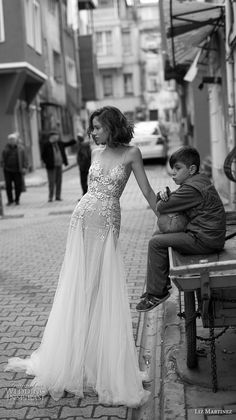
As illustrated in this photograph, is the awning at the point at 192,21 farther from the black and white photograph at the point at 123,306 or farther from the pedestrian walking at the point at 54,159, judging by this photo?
the pedestrian walking at the point at 54,159

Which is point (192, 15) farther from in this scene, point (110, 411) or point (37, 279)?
point (110, 411)

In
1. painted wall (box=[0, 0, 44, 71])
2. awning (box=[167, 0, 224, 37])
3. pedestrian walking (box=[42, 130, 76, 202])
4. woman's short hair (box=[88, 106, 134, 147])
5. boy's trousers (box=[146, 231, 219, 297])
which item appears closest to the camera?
woman's short hair (box=[88, 106, 134, 147])

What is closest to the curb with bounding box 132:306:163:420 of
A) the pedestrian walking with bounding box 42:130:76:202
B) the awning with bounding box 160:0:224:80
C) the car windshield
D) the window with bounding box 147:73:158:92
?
the awning with bounding box 160:0:224:80

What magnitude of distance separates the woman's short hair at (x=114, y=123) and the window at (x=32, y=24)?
59.7 feet

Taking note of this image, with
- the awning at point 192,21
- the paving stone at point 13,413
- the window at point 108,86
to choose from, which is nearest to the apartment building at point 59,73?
the awning at point 192,21

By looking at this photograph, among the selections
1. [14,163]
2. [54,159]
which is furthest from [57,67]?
[54,159]

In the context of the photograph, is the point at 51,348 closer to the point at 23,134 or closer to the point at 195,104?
the point at 195,104

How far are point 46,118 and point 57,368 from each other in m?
27.3

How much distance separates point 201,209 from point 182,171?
0.98 feet

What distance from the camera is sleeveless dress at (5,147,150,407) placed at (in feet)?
12.9

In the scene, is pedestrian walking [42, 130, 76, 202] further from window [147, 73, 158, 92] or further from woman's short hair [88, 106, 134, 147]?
window [147, 73, 158, 92]

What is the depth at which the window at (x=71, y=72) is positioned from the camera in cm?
3766

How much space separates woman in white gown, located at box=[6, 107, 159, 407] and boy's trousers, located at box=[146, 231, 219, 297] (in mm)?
269

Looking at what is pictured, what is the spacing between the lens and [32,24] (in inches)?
909
